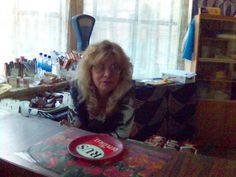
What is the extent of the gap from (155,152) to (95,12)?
8.28 ft

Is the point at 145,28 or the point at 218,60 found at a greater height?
the point at 145,28

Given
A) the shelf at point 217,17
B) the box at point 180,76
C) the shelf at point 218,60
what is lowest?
the box at point 180,76

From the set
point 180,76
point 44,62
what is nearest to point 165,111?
point 180,76

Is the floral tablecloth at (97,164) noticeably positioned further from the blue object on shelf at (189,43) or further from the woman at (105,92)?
the blue object on shelf at (189,43)

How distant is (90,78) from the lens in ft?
6.18

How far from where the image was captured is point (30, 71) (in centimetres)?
268

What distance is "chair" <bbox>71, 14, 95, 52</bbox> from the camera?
2961 millimetres

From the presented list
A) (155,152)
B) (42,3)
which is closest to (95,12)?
(42,3)

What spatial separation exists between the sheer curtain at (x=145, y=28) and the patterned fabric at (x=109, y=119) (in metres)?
1.74

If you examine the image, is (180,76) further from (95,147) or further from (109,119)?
(95,147)

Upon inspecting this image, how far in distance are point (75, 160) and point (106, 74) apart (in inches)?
28.8

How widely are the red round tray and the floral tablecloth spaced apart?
0.02m

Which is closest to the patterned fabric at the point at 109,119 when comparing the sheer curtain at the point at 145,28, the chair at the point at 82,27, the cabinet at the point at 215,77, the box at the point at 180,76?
the chair at the point at 82,27

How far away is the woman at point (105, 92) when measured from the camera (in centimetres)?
181
